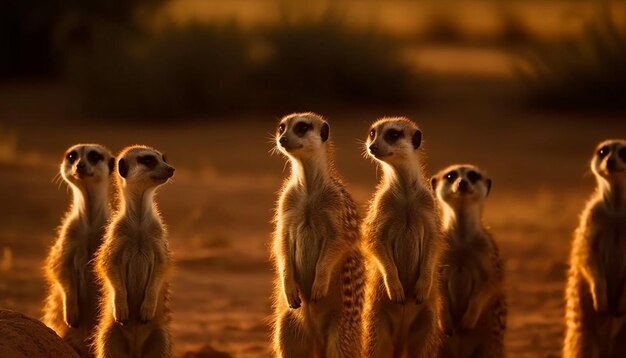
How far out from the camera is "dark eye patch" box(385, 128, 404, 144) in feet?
19.8

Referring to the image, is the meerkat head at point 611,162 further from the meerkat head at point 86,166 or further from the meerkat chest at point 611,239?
the meerkat head at point 86,166

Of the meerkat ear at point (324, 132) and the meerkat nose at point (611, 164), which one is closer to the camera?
the meerkat ear at point (324, 132)

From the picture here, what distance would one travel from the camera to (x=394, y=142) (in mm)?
6043

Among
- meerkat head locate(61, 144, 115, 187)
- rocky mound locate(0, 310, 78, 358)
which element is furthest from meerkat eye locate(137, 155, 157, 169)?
rocky mound locate(0, 310, 78, 358)

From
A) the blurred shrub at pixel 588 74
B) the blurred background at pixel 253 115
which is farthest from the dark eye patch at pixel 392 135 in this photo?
the blurred shrub at pixel 588 74

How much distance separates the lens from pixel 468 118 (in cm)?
1662

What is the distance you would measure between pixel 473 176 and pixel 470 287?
2.03 ft

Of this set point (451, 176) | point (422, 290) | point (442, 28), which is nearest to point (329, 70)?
point (451, 176)

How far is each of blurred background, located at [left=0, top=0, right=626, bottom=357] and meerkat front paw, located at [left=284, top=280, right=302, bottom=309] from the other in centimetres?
237

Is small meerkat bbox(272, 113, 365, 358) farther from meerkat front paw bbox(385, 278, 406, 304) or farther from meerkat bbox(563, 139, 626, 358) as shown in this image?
meerkat bbox(563, 139, 626, 358)

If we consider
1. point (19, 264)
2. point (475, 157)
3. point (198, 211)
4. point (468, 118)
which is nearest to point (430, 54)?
point (468, 118)

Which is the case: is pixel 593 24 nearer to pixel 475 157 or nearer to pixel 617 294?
pixel 475 157

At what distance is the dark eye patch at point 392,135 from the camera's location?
6047 mm

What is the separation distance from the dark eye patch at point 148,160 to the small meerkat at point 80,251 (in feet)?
1.64
